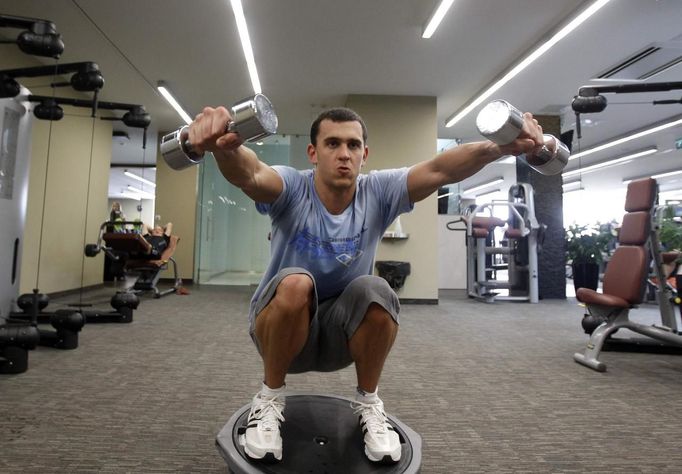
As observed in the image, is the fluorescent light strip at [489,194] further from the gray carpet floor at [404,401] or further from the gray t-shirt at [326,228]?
the gray t-shirt at [326,228]

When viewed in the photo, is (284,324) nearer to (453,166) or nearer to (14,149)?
(453,166)

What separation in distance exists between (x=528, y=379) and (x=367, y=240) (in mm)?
1423

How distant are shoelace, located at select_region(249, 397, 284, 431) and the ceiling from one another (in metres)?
3.18

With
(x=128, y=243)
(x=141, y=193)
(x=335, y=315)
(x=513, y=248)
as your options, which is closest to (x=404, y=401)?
(x=335, y=315)

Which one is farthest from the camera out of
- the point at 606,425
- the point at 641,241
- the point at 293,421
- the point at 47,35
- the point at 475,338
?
the point at 475,338

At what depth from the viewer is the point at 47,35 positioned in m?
2.24

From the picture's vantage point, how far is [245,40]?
381 cm

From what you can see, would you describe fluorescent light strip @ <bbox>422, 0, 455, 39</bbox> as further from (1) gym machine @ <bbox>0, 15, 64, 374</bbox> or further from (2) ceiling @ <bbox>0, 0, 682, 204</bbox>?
(1) gym machine @ <bbox>0, 15, 64, 374</bbox>

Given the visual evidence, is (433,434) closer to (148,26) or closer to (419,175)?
(419,175)

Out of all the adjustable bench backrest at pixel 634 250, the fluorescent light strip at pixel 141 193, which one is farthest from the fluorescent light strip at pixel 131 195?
the adjustable bench backrest at pixel 634 250

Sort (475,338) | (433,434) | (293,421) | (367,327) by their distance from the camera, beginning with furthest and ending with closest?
(475,338) < (433,434) < (293,421) < (367,327)

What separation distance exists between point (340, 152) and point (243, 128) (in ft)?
1.11

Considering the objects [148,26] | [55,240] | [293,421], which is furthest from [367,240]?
[55,240]

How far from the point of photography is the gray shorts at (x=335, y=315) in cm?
107
